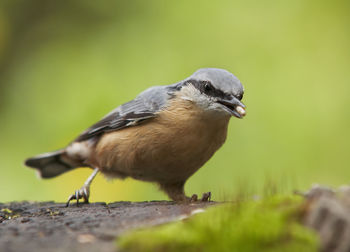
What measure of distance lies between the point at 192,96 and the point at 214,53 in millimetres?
2572

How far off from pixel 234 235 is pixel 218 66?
5075 millimetres

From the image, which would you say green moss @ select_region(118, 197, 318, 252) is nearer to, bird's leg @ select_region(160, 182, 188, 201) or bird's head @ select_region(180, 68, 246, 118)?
bird's head @ select_region(180, 68, 246, 118)

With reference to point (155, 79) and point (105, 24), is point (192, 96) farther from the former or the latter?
point (105, 24)

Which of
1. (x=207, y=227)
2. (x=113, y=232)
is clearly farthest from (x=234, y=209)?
(x=113, y=232)

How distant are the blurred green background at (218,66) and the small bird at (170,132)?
41.9 inches

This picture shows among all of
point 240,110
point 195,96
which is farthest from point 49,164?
point 240,110

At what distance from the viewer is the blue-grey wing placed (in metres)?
5.54

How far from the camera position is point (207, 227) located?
272 centimetres

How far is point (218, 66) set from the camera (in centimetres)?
748

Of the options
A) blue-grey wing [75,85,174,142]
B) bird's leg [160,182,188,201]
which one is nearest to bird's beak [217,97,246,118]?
blue-grey wing [75,85,174,142]

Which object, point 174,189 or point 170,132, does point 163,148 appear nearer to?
point 170,132

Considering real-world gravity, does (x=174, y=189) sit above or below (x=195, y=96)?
below

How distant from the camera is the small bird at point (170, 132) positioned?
495 cm

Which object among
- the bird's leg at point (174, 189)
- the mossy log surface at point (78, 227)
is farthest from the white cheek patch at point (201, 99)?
the mossy log surface at point (78, 227)
